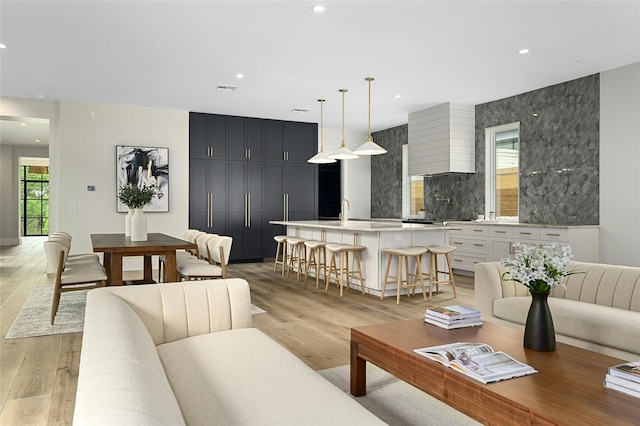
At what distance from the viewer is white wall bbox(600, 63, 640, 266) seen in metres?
5.39

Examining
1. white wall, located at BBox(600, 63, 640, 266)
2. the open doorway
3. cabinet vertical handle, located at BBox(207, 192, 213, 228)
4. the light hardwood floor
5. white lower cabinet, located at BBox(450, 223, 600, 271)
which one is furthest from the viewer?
the open doorway

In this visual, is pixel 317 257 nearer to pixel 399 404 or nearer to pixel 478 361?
pixel 399 404

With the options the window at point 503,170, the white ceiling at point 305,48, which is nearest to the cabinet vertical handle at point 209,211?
the white ceiling at point 305,48

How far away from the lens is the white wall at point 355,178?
10.4 m

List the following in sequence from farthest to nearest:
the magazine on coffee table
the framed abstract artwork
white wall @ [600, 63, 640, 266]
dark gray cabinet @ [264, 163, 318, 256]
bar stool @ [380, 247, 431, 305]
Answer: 1. dark gray cabinet @ [264, 163, 318, 256]
2. the framed abstract artwork
3. white wall @ [600, 63, 640, 266]
4. bar stool @ [380, 247, 431, 305]
5. the magazine on coffee table

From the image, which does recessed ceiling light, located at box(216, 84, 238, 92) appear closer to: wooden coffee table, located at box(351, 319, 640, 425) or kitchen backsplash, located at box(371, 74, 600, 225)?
kitchen backsplash, located at box(371, 74, 600, 225)

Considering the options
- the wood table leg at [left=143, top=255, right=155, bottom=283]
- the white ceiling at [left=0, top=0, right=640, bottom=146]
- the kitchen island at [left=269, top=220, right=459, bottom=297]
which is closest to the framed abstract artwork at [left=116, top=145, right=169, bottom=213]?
the white ceiling at [left=0, top=0, right=640, bottom=146]

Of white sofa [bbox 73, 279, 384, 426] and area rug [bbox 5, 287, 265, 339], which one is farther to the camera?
area rug [bbox 5, 287, 265, 339]

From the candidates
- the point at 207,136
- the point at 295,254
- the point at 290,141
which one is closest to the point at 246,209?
the point at 207,136

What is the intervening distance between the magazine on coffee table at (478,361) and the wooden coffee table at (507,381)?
1.1 inches

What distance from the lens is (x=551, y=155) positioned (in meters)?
6.39

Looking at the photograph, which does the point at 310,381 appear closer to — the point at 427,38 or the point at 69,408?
the point at 69,408

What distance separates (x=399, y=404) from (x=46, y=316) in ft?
12.1

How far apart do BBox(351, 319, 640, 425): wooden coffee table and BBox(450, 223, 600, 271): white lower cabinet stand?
3648mm
